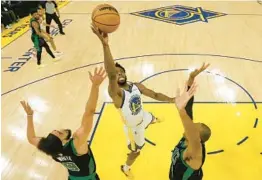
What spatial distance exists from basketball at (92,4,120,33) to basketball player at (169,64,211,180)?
5.46ft

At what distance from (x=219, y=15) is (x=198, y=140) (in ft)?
32.9

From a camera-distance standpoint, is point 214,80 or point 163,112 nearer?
point 163,112

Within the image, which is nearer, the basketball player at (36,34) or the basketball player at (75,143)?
the basketball player at (75,143)

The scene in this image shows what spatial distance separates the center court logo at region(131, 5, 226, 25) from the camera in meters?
11.4

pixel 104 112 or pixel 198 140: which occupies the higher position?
pixel 198 140

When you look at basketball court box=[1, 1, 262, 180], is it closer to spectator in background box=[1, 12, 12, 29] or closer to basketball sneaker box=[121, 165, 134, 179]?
basketball sneaker box=[121, 165, 134, 179]

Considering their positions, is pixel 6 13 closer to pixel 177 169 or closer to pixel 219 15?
pixel 219 15

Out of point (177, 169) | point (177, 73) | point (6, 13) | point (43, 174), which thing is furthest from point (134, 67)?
point (6, 13)

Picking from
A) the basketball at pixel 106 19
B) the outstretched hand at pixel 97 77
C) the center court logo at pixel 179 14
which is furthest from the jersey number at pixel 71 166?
the center court logo at pixel 179 14

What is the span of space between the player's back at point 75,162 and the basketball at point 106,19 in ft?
5.77

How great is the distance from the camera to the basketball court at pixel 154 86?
185 inches

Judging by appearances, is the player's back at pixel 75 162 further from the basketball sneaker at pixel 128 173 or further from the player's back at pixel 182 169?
the basketball sneaker at pixel 128 173

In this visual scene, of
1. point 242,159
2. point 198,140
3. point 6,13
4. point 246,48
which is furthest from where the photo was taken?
point 6,13

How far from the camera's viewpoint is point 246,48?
8.66 m
